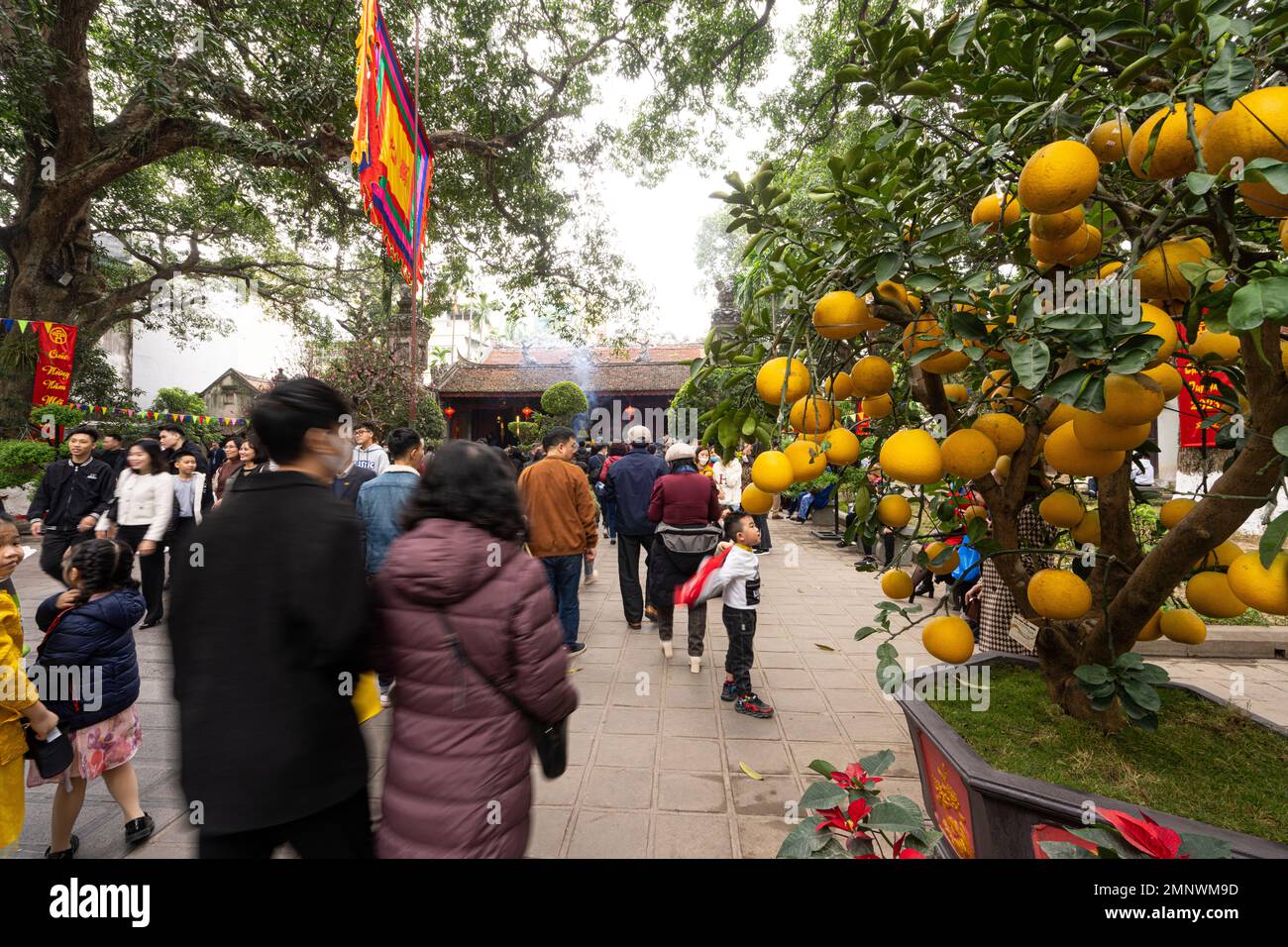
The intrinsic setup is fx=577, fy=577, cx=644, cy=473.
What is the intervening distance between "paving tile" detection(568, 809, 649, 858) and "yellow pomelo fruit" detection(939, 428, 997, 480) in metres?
2.00

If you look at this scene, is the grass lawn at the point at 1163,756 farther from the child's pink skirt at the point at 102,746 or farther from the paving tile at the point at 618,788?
the child's pink skirt at the point at 102,746

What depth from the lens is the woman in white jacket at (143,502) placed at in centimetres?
438

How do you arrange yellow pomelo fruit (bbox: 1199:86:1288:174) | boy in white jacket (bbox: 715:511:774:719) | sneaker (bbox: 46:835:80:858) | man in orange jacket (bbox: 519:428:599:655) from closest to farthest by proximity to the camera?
1. yellow pomelo fruit (bbox: 1199:86:1288:174)
2. sneaker (bbox: 46:835:80:858)
3. boy in white jacket (bbox: 715:511:774:719)
4. man in orange jacket (bbox: 519:428:599:655)

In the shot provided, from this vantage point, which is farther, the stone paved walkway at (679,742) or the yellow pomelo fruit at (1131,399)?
the stone paved walkway at (679,742)

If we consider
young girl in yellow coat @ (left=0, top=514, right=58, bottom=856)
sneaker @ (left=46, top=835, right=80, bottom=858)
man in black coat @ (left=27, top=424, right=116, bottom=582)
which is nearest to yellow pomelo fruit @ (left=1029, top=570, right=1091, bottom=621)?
young girl in yellow coat @ (left=0, top=514, right=58, bottom=856)

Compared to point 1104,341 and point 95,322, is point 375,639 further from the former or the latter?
point 95,322

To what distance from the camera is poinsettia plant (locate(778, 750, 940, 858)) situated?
3.75 feet

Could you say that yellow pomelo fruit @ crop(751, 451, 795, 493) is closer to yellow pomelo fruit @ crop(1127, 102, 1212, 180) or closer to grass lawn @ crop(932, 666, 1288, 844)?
yellow pomelo fruit @ crop(1127, 102, 1212, 180)

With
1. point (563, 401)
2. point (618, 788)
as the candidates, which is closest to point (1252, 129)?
point (618, 788)

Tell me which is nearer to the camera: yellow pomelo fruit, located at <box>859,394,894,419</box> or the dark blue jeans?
yellow pomelo fruit, located at <box>859,394,894,419</box>

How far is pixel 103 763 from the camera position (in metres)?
2.29

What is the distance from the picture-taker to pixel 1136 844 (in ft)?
3.13

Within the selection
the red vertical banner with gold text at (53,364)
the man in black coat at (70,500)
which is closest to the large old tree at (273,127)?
the red vertical banner with gold text at (53,364)

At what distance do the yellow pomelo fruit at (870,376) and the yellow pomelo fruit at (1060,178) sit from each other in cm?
49
